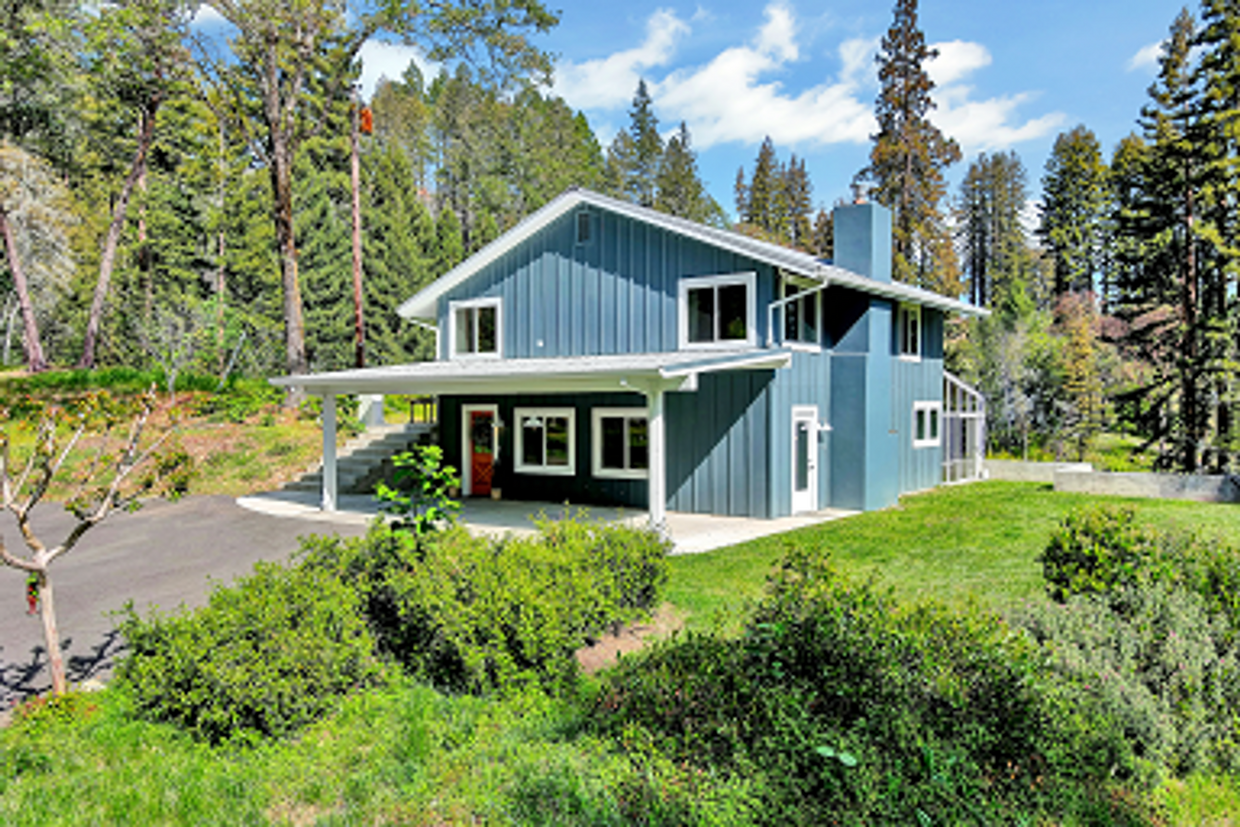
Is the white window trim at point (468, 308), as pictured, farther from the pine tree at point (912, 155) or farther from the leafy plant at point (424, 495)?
the pine tree at point (912, 155)

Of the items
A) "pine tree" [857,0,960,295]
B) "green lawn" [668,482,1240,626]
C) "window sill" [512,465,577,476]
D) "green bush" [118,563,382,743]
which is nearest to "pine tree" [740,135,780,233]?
"pine tree" [857,0,960,295]

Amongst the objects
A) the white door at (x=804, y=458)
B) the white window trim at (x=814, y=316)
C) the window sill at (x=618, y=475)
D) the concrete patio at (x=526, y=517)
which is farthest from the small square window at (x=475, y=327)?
the white door at (x=804, y=458)

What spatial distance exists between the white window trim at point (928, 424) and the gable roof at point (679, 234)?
7.56 ft

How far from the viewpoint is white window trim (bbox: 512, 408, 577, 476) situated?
14180 millimetres

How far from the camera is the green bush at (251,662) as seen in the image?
3967 millimetres

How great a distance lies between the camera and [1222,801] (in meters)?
3.48

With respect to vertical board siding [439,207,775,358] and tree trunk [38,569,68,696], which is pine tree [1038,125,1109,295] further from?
tree trunk [38,569,68,696]

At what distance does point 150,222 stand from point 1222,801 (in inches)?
1364

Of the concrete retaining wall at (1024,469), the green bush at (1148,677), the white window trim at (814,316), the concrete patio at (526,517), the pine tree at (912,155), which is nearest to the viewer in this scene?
the green bush at (1148,677)

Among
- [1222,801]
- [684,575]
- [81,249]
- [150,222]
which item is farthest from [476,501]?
[81,249]

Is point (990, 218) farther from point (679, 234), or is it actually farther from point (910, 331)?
point (679, 234)

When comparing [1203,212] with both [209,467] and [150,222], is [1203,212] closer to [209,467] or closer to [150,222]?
[209,467]

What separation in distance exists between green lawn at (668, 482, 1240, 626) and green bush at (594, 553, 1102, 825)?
0.84m

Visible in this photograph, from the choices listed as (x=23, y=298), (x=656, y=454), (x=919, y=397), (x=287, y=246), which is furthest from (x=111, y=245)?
(x=919, y=397)
